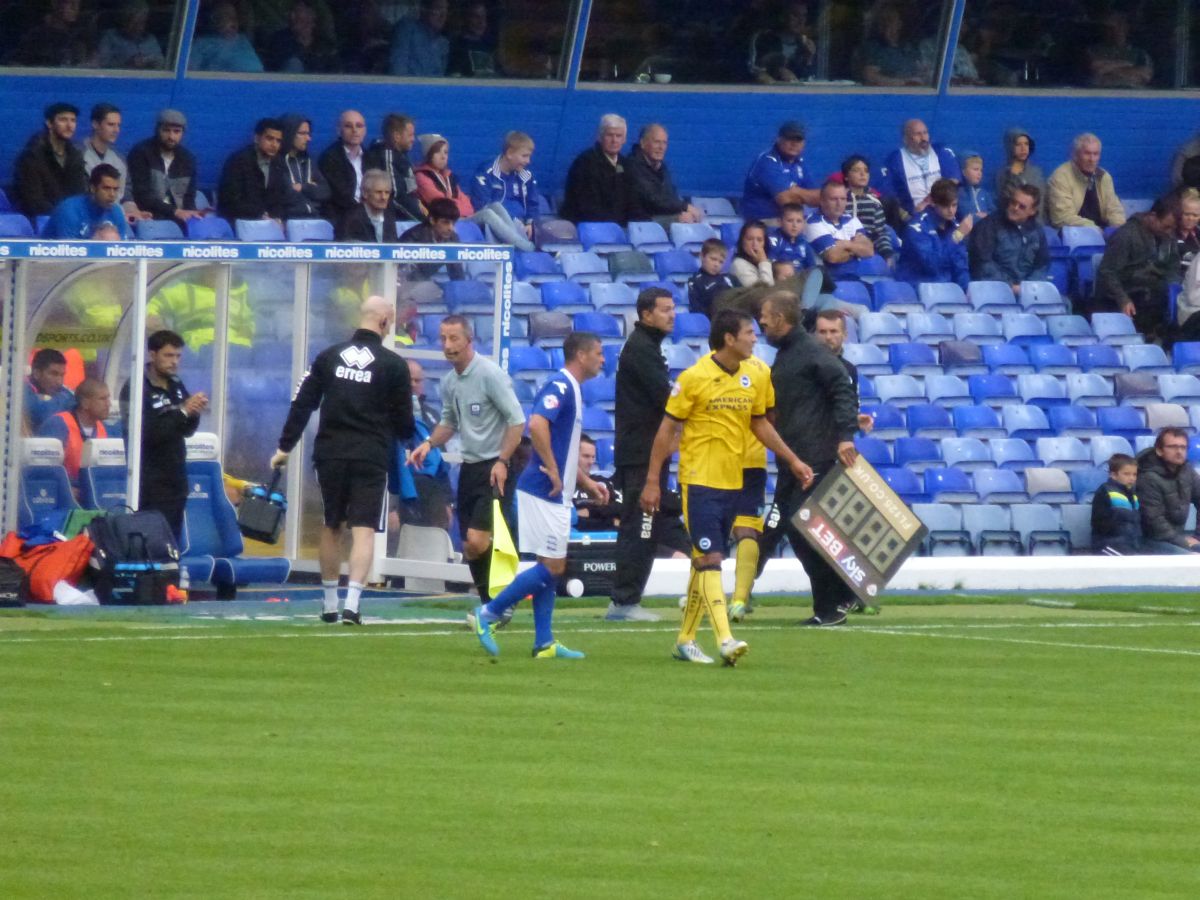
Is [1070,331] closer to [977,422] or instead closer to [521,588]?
[977,422]

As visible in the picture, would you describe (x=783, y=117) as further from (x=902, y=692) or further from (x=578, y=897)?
(x=578, y=897)

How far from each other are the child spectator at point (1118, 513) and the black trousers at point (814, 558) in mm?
6159

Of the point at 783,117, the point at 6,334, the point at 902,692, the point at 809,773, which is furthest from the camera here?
the point at 783,117

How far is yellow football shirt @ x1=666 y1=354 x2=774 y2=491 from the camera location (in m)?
13.1

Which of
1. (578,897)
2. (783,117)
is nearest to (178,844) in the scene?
(578,897)

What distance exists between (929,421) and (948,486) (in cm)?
100

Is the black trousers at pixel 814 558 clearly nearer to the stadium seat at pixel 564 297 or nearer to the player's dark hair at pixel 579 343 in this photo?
the player's dark hair at pixel 579 343

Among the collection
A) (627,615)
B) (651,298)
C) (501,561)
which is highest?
(651,298)

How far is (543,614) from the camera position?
42.6ft

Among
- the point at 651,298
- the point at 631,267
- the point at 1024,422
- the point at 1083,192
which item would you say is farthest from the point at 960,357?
the point at 651,298

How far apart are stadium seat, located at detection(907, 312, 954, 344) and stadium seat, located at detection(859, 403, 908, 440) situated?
4.95ft

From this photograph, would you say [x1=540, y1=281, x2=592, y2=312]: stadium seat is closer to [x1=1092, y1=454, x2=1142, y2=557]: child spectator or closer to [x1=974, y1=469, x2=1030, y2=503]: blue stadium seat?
[x1=974, y1=469, x2=1030, y2=503]: blue stadium seat

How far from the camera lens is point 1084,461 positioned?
23.1m

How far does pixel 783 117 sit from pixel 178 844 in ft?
63.8
